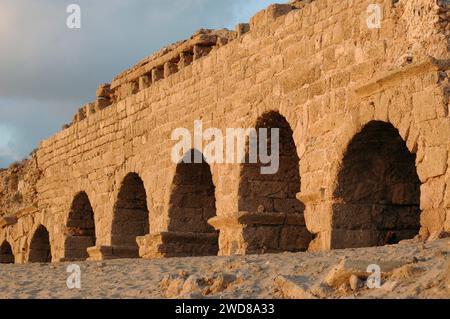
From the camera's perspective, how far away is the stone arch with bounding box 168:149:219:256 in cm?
1412

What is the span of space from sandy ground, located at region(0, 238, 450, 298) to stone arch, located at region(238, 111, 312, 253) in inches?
102

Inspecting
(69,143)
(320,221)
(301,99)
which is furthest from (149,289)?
(69,143)

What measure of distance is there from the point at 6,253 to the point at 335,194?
15.0 meters

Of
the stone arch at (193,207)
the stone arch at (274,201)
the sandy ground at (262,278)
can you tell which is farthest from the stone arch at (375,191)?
the stone arch at (193,207)

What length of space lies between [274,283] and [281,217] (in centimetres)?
510

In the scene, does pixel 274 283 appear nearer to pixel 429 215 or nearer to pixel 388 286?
pixel 388 286

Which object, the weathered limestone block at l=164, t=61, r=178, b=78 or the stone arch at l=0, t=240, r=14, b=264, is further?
the stone arch at l=0, t=240, r=14, b=264

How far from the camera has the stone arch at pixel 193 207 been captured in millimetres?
14117

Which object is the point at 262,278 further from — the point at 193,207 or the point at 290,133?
the point at 193,207

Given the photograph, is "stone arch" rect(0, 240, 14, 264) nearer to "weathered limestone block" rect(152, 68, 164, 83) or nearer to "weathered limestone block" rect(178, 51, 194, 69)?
"weathered limestone block" rect(152, 68, 164, 83)

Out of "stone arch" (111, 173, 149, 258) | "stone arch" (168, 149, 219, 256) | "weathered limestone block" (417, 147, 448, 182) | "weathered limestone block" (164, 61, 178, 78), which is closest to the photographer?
"weathered limestone block" (417, 147, 448, 182)

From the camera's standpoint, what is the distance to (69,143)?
62.3 feet

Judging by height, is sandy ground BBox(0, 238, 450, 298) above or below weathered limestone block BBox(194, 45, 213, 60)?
below

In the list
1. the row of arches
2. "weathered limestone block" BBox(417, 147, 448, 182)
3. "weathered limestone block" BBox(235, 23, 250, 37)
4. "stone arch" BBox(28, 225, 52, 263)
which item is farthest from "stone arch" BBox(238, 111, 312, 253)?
"stone arch" BBox(28, 225, 52, 263)
